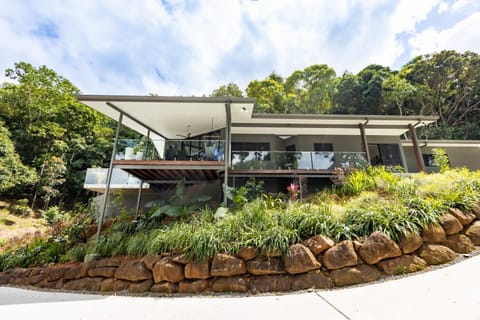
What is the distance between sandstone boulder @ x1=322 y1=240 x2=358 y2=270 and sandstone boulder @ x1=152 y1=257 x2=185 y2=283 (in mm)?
2903

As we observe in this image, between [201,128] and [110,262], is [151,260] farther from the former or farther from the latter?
[201,128]

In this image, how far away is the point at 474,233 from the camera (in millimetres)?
4047

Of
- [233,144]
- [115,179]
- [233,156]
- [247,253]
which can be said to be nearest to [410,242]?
[247,253]

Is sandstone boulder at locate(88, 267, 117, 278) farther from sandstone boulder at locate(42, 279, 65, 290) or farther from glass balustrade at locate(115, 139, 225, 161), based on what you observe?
glass balustrade at locate(115, 139, 225, 161)

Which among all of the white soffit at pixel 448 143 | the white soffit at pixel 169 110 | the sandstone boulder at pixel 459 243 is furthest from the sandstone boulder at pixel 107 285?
the white soffit at pixel 448 143

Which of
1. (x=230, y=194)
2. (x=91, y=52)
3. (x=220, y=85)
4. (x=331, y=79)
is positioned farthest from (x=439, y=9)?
(x=220, y=85)

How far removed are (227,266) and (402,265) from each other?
325 cm

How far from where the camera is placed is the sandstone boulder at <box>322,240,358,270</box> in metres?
3.81

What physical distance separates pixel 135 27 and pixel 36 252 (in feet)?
26.5

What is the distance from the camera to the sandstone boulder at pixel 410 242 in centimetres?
386

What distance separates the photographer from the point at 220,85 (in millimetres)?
22156

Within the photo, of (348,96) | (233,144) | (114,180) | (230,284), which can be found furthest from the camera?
(348,96)

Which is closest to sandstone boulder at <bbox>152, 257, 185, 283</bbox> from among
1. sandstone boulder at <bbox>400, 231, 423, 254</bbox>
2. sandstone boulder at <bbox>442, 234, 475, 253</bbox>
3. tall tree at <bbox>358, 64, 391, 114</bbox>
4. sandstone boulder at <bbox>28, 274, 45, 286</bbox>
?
sandstone boulder at <bbox>28, 274, 45, 286</bbox>

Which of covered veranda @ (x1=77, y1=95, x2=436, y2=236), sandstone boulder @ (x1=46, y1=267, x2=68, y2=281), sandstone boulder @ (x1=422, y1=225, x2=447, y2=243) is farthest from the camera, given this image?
covered veranda @ (x1=77, y1=95, x2=436, y2=236)
